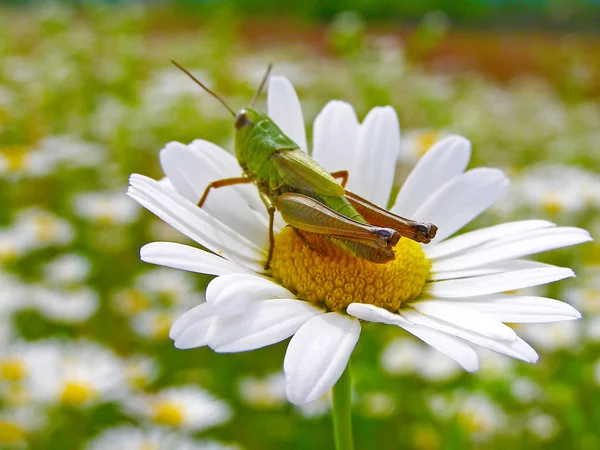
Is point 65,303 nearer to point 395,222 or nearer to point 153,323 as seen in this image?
point 153,323

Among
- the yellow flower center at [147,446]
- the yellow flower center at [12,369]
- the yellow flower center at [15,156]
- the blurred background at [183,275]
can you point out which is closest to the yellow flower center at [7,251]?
the blurred background at [183,275]

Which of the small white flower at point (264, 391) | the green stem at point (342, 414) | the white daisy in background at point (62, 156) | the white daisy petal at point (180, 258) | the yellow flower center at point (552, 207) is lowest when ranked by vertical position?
the small white flower at point (264, 391)

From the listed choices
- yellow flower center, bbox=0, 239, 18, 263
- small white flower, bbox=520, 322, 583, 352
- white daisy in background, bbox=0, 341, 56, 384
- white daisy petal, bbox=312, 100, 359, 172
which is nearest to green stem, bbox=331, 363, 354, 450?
white daisy petal, bbox=312, 100, 359, 172

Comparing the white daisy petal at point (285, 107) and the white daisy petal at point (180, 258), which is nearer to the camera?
the white daisy petal at point (180, 258)

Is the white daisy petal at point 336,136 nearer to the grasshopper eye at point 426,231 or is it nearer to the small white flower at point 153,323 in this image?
the grasshopper eye at point 426,231

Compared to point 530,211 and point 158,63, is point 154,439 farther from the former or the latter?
point 158,63

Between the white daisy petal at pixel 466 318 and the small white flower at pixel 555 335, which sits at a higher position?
the white daisy petal at pixel 466 318

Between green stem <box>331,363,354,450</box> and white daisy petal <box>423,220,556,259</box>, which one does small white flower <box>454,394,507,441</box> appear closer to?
white daisy petal <box>423,220,556,259</box>

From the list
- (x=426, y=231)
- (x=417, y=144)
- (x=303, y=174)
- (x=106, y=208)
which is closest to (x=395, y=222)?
(x=426, y=231)
